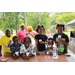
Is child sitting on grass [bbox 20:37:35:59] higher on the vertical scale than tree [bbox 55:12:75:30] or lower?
lower

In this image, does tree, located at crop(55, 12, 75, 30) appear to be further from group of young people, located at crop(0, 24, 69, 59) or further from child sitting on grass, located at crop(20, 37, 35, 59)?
child sitting on grass, located at crop(20, 37, 35, 59)

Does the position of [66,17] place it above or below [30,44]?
above

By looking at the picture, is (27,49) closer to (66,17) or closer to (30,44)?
(30,44)

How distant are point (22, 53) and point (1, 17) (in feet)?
21.7

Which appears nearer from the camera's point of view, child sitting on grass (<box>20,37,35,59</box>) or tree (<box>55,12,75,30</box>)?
child sitting on grass (<box>20,37,35,59</box>)

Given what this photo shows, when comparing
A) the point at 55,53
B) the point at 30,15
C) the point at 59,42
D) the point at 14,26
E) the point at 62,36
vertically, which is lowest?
the point at 55,53

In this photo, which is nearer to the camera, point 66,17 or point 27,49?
point 27,49

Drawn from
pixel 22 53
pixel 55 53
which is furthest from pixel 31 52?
pixel 55 53

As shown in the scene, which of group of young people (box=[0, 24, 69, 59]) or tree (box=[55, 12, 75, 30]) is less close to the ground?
tree (box=[55, 12, 75, 30])

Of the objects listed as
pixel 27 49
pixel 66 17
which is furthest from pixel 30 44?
→ pixel 66 17

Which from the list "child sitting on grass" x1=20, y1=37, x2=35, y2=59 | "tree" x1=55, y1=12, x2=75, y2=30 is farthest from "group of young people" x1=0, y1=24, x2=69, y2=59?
"tree" x1=55, y1=12, x2=75, y2=30

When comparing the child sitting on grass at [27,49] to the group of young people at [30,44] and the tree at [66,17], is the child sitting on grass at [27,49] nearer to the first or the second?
the group of young people at [30,44]

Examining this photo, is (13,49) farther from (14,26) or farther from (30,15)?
(30,15)

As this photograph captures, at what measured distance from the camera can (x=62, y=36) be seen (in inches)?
63.3
